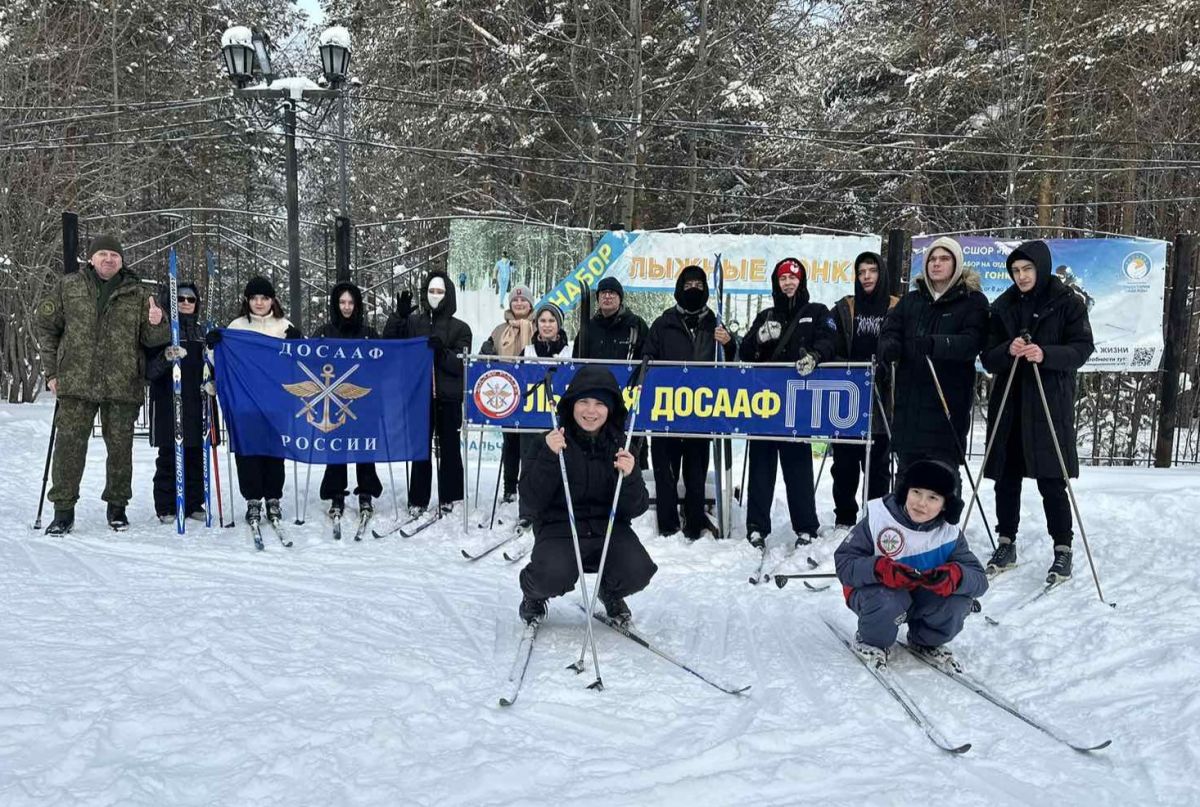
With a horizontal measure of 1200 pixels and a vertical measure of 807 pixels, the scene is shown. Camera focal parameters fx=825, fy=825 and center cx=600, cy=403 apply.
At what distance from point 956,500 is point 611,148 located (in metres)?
13.6

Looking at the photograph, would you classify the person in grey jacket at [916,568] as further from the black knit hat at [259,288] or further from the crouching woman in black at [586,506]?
the black knit hat at [259,288]

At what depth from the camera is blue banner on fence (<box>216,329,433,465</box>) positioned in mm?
6824

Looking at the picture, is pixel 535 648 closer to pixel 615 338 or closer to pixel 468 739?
pixel 468 739

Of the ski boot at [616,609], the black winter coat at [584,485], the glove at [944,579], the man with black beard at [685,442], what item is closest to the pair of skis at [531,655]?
the ski boot at [616,609]

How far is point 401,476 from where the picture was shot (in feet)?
27.8

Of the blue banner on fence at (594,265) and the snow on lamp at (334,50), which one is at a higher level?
the snow on lamp at (334,50)

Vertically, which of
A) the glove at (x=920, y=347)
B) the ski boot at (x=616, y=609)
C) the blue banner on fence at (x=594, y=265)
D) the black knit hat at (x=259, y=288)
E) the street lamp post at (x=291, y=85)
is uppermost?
the street lamp post at (x=291, y=85)

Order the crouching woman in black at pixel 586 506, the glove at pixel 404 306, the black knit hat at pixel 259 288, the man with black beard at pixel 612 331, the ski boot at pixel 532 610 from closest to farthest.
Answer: the crouching woman in black at pixel 586 506
the ski boot at pixel 532 610
the man with black beard at pixel 612 331
the black knit hat at pixel 259 288
the glove at pixel 404 306

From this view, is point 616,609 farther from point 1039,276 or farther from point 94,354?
A: point 94,354

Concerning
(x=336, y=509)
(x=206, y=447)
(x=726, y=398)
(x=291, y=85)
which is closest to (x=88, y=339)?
(x=206, y=447)

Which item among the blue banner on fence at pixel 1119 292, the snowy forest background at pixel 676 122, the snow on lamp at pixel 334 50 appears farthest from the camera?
the snowy forest background at pixel 676 122

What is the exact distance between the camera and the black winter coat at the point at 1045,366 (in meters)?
5.12

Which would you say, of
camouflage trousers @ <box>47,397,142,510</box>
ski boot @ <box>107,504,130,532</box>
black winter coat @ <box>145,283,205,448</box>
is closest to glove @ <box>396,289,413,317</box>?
black winter coat @ <box>145,283,205,448</box>

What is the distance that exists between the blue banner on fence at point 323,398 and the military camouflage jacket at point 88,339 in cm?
69
